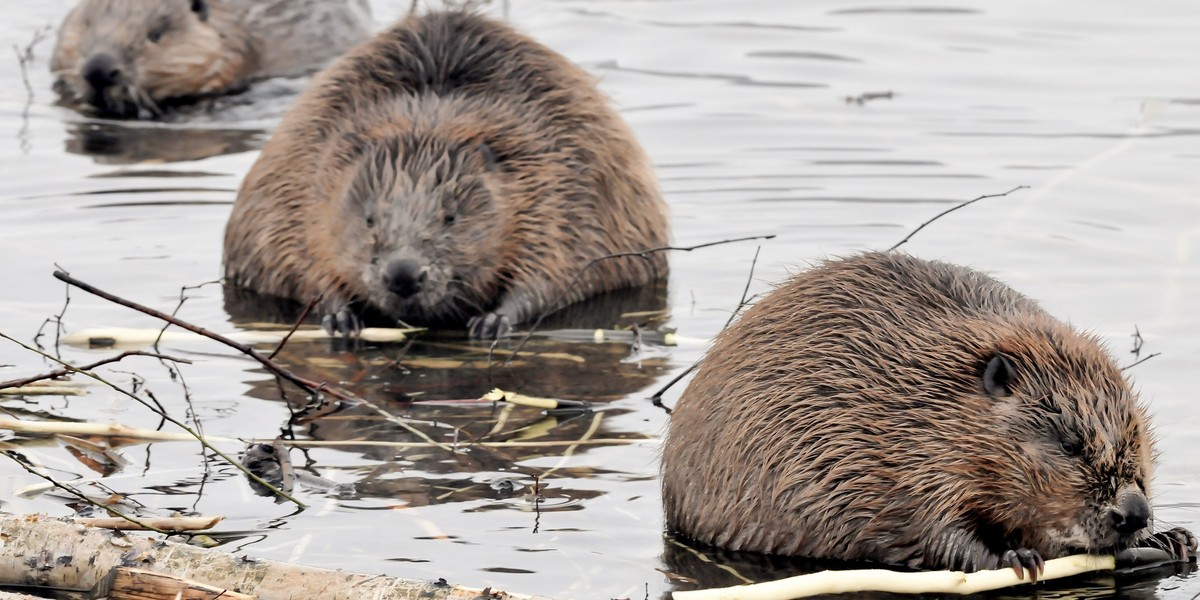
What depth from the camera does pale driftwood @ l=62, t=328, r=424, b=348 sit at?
5.73 metres

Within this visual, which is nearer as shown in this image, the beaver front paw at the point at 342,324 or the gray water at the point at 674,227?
the gray water at the point at 674,227

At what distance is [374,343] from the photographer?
20.1 ft

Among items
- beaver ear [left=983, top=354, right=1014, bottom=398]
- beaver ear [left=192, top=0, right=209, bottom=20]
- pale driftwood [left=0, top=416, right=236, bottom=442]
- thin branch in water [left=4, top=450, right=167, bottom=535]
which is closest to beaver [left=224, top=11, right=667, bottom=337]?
pale driftwood [left=0, top=416, right=236, bottom=442]

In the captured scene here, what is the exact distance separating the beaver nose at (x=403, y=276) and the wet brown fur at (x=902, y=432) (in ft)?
6.45

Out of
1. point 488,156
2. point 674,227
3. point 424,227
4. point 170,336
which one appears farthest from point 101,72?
point 170,336

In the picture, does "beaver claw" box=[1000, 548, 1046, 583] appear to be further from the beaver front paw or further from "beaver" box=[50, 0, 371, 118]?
"beaver" box=[50, 0, 371, 118]

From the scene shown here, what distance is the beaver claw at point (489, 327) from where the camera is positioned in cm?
Answer: 617

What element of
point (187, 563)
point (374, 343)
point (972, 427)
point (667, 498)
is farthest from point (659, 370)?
point (187, 563)

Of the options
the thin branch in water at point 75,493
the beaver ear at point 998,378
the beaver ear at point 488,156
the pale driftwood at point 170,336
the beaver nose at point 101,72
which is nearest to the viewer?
the thin branch in water at point 75,493

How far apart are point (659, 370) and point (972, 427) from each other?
178 cm

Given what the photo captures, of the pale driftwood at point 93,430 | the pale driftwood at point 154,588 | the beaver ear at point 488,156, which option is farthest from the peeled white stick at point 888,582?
the beaver ear at point 488,156

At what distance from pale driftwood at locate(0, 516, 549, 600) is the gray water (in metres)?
0.49

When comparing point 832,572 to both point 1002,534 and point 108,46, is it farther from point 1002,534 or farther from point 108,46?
point 108,46

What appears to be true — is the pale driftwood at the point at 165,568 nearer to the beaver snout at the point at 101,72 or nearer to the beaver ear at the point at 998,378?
the beaver ear at the point at 998,378
